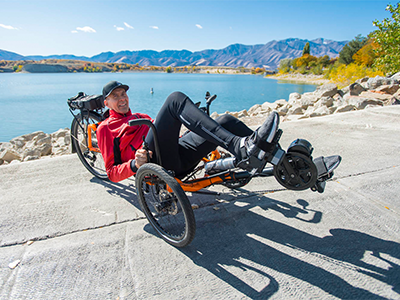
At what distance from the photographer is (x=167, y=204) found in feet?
6.74

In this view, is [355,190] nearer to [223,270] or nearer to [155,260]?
[223,270]

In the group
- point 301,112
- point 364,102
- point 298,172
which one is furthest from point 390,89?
point 298,172

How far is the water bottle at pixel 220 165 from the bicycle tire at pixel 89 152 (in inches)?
61.1

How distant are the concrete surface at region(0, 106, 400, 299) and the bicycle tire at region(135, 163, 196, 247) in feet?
0.37

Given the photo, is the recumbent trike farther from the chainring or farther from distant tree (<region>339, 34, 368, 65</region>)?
distant tree (<region>339, 34, 368, 65</region>)

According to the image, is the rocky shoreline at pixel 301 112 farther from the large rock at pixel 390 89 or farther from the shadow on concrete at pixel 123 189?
the shadow on concrete at pixel 123 189

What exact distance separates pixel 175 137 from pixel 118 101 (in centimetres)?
72

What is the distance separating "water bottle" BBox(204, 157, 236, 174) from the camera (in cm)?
194

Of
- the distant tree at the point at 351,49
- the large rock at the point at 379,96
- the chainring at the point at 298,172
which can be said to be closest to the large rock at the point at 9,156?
the chainring at the point at 298,172

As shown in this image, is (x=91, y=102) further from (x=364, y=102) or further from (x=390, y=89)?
(x=390, y=89)

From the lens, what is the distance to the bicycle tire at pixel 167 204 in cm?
171

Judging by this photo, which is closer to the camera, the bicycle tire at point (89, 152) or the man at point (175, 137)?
the man at point (175, 137)

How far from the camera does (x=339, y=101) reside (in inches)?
370

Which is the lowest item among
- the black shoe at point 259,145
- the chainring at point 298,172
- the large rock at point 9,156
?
the large rock at point 9,156
